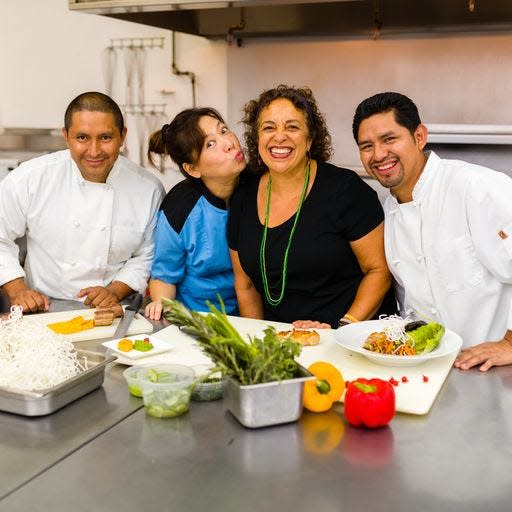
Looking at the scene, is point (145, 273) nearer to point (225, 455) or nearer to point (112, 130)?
point (112, 130)

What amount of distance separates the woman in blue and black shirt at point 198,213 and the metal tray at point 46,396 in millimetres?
977

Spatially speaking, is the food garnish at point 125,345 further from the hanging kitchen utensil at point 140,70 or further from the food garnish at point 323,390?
the hanging kitchen utensil at point 140,70

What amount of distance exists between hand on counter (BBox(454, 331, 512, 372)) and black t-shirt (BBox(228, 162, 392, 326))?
2.32ft

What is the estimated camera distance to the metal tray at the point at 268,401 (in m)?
1.39

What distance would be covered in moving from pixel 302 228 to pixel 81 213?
0.95m

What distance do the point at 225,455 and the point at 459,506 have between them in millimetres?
444

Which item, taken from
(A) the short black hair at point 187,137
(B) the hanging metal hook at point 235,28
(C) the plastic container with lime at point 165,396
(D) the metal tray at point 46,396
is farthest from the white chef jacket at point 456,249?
(B) the hanging metal hook at point 235,28

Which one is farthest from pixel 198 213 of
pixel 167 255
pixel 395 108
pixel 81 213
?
pixel 395 108

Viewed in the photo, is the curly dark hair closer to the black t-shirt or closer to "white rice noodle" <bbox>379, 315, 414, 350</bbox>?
the black t-shirt

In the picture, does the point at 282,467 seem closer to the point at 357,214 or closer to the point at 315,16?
the point at 357,214

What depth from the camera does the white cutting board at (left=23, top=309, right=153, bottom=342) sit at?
2051mm

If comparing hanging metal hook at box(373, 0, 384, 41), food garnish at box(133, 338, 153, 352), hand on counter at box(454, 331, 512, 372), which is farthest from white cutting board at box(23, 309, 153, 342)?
hanging metal hook at box(373, 0, 384, 41)

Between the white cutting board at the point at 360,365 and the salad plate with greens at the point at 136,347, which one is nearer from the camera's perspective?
the white cutting board at the point at 360,365

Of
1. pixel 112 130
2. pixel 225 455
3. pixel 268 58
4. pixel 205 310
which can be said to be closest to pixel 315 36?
pixel 268 58
